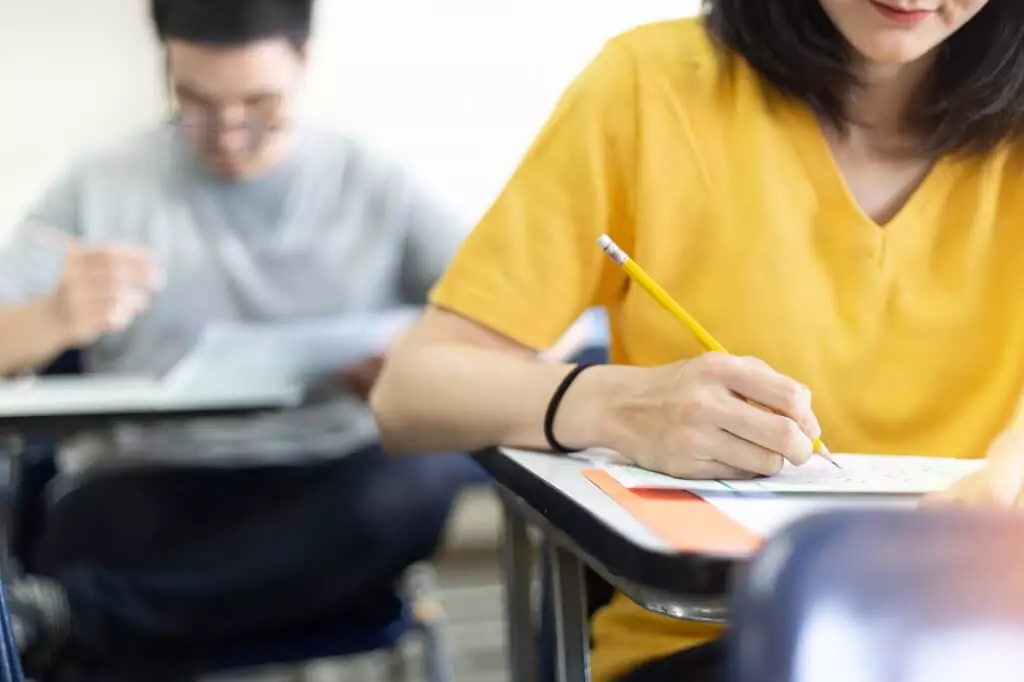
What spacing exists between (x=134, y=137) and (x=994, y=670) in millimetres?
1553

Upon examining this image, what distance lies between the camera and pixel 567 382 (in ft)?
2.50

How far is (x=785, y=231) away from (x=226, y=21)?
1002 millimetres

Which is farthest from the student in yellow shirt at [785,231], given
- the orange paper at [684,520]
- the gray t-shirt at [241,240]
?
the gray t-shirt at [241,240]

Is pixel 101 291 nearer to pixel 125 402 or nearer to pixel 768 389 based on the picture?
pixel 125 402

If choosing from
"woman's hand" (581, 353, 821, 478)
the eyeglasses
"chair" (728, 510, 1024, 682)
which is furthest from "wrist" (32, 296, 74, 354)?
"chair" (728, 510, 1024, 682)

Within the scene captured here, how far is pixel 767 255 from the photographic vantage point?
2.68ft

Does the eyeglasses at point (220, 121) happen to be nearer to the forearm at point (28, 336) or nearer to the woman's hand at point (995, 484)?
the forearm at point (28, 336)

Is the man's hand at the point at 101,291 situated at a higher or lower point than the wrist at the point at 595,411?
lower

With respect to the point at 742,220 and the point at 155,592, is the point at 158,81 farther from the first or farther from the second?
the point at 742,220

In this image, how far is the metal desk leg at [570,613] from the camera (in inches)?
27.4

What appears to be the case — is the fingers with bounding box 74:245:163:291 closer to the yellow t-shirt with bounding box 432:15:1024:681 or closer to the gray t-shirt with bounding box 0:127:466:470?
the gray t-shirt with bounding box 0:127:466:470

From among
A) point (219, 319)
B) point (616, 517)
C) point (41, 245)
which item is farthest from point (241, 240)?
point (616, 517)

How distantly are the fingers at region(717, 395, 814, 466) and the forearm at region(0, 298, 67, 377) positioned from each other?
1.04 m

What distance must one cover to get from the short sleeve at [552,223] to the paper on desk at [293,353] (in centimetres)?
45
